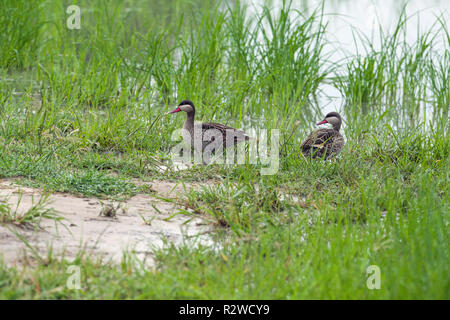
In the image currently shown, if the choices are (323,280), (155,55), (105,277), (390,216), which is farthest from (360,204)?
(155,55)

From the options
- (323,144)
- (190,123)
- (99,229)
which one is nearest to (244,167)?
(323,144)

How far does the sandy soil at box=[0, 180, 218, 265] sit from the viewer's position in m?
3.29

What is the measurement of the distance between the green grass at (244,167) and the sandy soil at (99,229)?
0.14m

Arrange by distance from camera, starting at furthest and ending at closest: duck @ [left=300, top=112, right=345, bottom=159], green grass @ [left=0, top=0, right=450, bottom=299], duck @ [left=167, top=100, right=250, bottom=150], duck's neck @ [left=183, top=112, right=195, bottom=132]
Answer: duck's neck @ [left=183, top=112, right=195, bottom=132]
duck @ [left=167, top=100, right=250, bottom=150]
duck @ [left=300, top=112, right=345, bottom=159]
green grass @ [left=0, top=0, right=450, bottom=299]

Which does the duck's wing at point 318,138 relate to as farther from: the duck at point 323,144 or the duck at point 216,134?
the duck at point 216,134

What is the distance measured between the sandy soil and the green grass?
136mm

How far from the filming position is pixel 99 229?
12.0 ft

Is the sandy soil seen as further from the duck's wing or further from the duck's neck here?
the duck's wing

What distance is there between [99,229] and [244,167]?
1.84m

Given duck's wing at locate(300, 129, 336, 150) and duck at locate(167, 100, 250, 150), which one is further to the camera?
duck at locate(167, 100, 250, 150)

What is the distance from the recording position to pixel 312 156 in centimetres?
546

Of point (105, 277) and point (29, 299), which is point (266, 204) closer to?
point (105, 277)

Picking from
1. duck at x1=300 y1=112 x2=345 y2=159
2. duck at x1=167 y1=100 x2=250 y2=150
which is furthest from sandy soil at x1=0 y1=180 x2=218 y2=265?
duck at x1=300 y1=112 x2=345 y2=159
